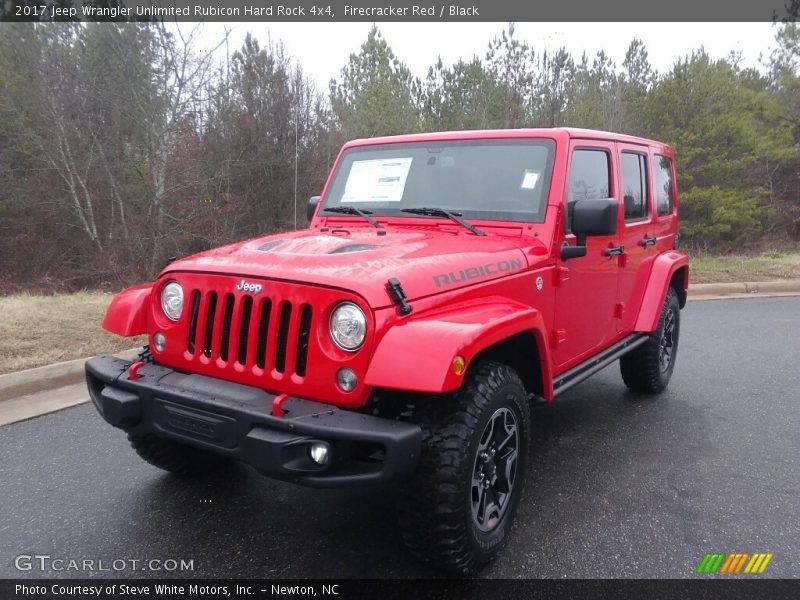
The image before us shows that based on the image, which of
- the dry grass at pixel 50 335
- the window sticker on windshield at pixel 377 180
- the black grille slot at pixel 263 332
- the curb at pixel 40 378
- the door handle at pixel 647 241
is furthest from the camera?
the dry grass at pixel 50 335

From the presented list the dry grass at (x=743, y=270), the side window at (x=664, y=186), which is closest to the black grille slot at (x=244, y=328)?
the side window at (x=664, y=186)

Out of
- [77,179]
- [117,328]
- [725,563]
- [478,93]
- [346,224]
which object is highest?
[478,93]

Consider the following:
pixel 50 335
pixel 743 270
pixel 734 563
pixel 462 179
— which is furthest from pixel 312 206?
pixel 743 270

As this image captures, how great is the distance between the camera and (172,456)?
3135 mm

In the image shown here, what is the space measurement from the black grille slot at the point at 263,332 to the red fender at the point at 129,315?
0.77m

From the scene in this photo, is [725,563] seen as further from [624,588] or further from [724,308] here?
[724,308]

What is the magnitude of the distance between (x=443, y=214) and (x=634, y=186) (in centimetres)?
175

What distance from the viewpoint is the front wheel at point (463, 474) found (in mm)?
2213

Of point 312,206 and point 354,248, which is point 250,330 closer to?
point 354,248

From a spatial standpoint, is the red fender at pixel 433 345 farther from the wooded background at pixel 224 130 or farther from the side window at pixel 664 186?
the wooded background at pixel 224 130

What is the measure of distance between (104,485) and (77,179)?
14880 mm

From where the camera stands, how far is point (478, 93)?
1952 centimetres

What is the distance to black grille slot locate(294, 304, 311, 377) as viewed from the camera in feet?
7.61

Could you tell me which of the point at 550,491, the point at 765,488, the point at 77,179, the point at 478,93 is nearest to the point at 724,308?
the point at 765,488
